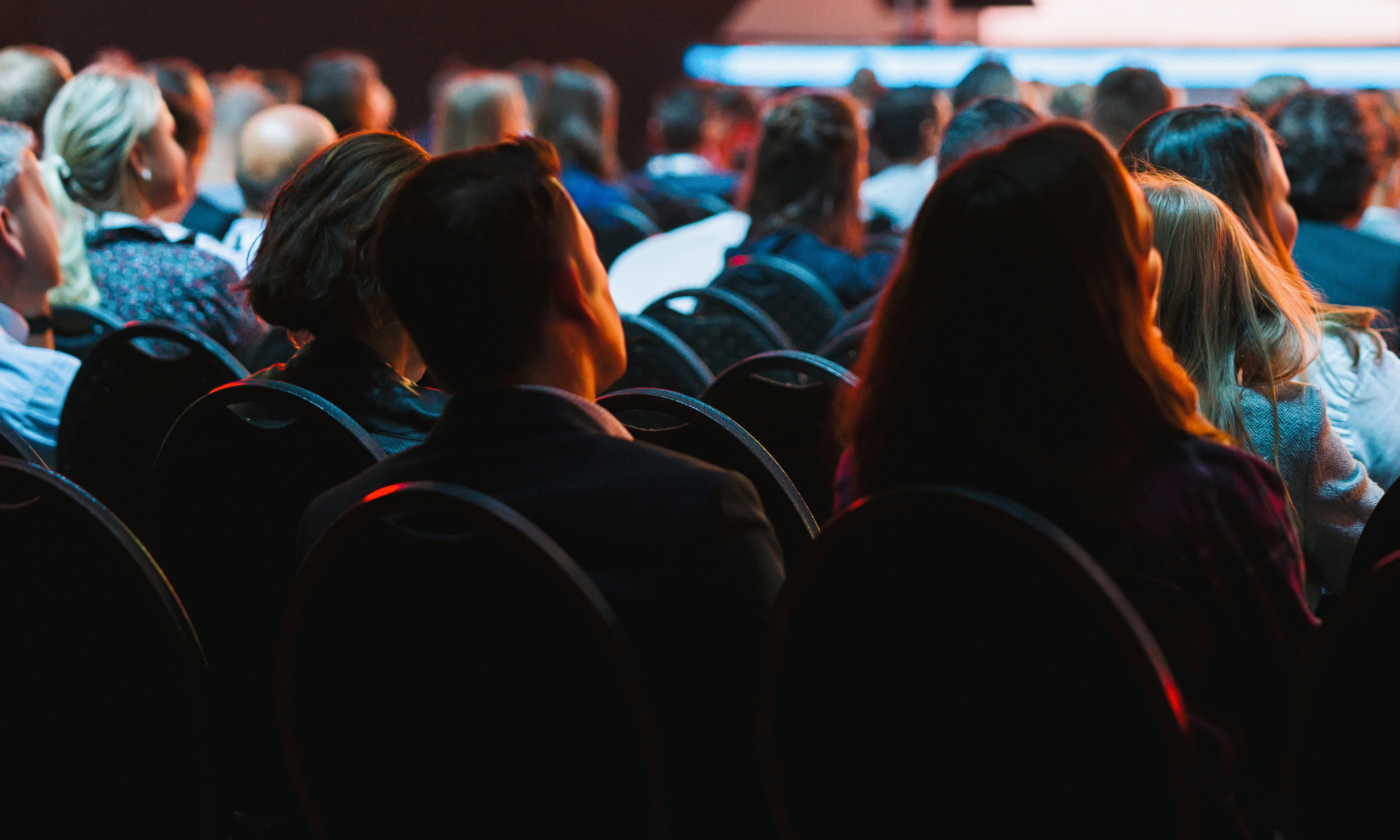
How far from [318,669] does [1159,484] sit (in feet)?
2.52

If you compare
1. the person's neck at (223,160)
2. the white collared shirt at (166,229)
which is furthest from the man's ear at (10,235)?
the person's neck at (223,160)

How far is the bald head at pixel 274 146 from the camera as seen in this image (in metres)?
3.52

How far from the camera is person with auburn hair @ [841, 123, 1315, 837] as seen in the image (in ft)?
3.41

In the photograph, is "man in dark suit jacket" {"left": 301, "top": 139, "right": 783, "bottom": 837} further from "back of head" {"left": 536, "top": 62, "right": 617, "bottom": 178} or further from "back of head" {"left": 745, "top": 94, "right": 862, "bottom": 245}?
"back of head" {"left": 536, "top": 62, "right": 617, "bottom": 178}

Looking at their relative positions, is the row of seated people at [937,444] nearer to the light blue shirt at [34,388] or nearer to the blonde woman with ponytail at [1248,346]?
the blonde woman with ponytail at [1248,346]

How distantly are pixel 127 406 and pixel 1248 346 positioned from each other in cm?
167

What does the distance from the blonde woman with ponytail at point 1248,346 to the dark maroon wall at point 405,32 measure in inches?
375

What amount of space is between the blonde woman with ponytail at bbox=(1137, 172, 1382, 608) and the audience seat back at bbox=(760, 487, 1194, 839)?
782 mm

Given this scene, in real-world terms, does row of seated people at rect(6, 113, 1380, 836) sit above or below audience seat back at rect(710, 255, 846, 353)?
above

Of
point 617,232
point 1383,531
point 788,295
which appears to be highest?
point 1383,531

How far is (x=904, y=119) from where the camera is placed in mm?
4957

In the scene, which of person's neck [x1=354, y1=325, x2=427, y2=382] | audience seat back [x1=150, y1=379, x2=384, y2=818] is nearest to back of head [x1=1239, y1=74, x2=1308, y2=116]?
person's neck [x1=354, y1=325, x2=427, y2=382]

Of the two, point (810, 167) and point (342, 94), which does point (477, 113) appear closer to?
point (342, 94)

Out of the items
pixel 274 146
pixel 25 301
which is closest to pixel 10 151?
pixel 25 301
